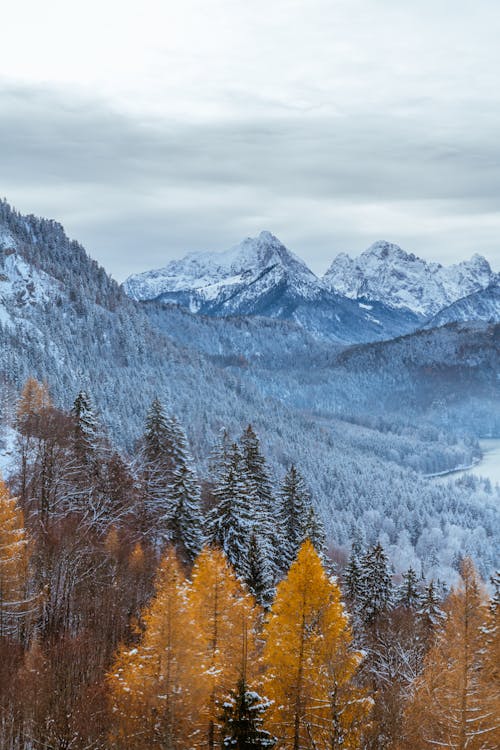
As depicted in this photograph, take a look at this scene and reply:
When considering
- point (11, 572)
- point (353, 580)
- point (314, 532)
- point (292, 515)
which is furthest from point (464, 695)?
point (292, 515)

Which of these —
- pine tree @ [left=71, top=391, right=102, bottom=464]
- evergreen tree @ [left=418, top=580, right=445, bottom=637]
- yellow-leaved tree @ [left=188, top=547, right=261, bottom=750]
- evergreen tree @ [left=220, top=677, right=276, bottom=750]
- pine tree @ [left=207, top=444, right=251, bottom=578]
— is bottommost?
evergreen tree @ [left=220, top=677, right=276, bottom=750]

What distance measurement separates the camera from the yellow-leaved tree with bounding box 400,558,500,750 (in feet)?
68.8

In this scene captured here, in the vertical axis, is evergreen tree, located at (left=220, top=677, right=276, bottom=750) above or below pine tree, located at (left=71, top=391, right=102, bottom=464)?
below

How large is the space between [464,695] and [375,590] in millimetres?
27913

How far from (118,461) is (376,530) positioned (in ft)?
369

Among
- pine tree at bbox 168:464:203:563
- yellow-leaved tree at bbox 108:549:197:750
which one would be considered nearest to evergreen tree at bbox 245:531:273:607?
pine tree at bbox 168:464:203:563

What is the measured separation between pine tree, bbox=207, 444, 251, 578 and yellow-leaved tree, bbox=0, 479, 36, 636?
48.7 feet

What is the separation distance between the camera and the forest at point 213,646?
2156 cm

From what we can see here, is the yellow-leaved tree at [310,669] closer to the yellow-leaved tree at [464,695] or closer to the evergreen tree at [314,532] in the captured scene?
the yellow-leaved tree at [464,695]

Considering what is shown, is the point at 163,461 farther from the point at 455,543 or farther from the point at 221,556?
the point at 455,543

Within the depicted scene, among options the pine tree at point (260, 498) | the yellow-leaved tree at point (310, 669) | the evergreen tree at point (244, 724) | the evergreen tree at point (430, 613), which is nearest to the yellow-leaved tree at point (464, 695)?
the yellow-leaved tree at point (310, 669)

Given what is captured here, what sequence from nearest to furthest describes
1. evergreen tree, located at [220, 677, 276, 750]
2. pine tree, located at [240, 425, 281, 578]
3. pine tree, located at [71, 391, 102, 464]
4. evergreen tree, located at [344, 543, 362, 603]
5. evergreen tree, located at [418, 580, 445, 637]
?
evergreen tree, located at [220, 677, 276, 750] < evergreen tree, located at [418, 580, 445, 637] < pine tree, located at [240, 425, 281, 578] < evergreen tree, located at [344, 543, 362, 603] < pine tree, located at [71, 391, 102, 464]

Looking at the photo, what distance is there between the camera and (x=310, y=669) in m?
22.7

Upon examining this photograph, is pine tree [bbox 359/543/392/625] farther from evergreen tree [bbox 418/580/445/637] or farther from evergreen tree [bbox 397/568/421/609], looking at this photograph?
evergreen tree [bbox 397/568/421/609]
